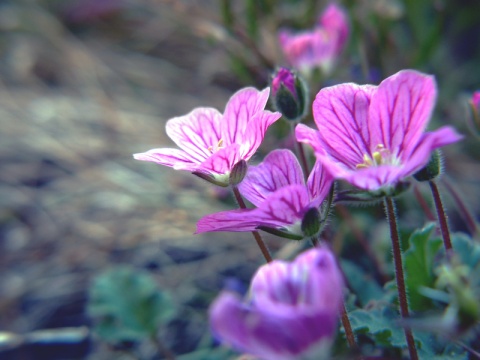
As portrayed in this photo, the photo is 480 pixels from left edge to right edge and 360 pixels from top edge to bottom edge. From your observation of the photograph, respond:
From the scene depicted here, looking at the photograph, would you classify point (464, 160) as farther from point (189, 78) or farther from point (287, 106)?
point (189, 78)

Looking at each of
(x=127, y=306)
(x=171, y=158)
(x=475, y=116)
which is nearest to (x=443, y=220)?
(x=475, y=116)

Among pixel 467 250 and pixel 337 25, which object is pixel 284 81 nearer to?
pixel 467 250

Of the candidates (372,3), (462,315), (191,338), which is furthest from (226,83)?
(462,315)

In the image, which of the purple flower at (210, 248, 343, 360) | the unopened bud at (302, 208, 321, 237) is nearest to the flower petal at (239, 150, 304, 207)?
the unopened bud at (302, 208, 321, 237)

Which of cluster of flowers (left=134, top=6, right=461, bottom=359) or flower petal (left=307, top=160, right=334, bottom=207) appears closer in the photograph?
cluster of flowers (left=134, top=6, right=461, bottom=359)

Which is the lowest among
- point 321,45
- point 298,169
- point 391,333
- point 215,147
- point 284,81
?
point 391,333

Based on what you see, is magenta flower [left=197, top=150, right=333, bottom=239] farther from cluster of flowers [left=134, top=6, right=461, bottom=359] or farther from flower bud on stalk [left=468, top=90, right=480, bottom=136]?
flower bud on stalk [left=468, top=90, right=480, bottom=136]
